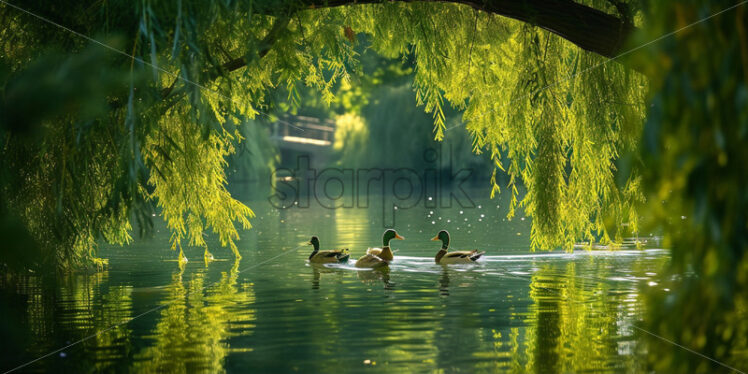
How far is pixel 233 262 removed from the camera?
1248cm

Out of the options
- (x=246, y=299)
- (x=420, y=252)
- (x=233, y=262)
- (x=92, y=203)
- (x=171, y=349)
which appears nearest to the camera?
(x=171, y=349)

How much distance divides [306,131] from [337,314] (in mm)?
37461

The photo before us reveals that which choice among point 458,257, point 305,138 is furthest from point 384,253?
point 305,138

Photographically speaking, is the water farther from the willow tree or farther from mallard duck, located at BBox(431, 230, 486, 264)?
the willow tree

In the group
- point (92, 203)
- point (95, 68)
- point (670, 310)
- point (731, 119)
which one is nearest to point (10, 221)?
point (95, 68)

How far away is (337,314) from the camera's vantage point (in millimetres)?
7812

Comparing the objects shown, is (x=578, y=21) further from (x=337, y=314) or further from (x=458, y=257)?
(x=458, y=257)

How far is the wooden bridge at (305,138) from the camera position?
43.8m

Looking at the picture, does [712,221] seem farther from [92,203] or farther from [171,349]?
[92,203]

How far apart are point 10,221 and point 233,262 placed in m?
11.0

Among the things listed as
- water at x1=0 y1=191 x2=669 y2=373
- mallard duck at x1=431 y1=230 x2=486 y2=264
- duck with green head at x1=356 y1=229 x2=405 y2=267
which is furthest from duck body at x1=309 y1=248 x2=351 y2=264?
mallard duck at x1=431 y1=230 x2=486 y2=264

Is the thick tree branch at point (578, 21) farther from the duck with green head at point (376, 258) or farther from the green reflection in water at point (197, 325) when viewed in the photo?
the duck with green head at point (376, 258)

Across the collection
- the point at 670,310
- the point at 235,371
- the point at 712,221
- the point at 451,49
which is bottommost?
the point at 235,371

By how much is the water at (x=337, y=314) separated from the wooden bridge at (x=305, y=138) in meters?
30.2
